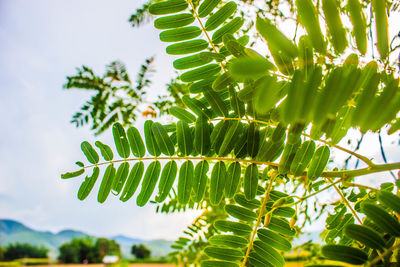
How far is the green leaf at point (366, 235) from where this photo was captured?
486 mm

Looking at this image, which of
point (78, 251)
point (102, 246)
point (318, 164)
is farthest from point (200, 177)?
point (78, 251)

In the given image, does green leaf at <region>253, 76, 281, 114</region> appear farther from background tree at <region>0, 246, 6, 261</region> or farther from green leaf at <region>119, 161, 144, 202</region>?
background tree at <region>0, 246, 6, 261</region>

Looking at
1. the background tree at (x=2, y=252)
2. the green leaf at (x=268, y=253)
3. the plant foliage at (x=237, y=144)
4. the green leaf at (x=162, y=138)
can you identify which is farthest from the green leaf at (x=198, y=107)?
the background tree at (x=2, y=252)

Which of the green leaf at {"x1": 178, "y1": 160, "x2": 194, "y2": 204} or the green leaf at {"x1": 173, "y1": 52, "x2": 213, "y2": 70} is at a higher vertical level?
the green leaf at {"x1": 173, "y1": 52, "x2": 213, "y2": 70}

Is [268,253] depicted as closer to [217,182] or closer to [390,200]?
[217,182]

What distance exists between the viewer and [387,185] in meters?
0.86

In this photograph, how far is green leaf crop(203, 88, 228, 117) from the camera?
771mm

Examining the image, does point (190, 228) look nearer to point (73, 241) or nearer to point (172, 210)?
point (172, 210)

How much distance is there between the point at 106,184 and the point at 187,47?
1.73 feet

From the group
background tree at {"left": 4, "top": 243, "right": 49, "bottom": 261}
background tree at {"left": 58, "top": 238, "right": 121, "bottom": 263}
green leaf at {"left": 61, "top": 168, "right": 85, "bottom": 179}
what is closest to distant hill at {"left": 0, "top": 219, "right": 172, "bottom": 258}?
background tree at {"left": 4, "top": 243, "right": 49, "bottom": 261}

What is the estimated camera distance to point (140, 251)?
104 feet

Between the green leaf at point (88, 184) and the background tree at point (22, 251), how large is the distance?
42.2m

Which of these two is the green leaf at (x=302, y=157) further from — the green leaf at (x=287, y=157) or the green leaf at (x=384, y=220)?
the green leaf at (x=384, y=220)

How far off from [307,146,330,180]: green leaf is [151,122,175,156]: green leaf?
1.39 feet
